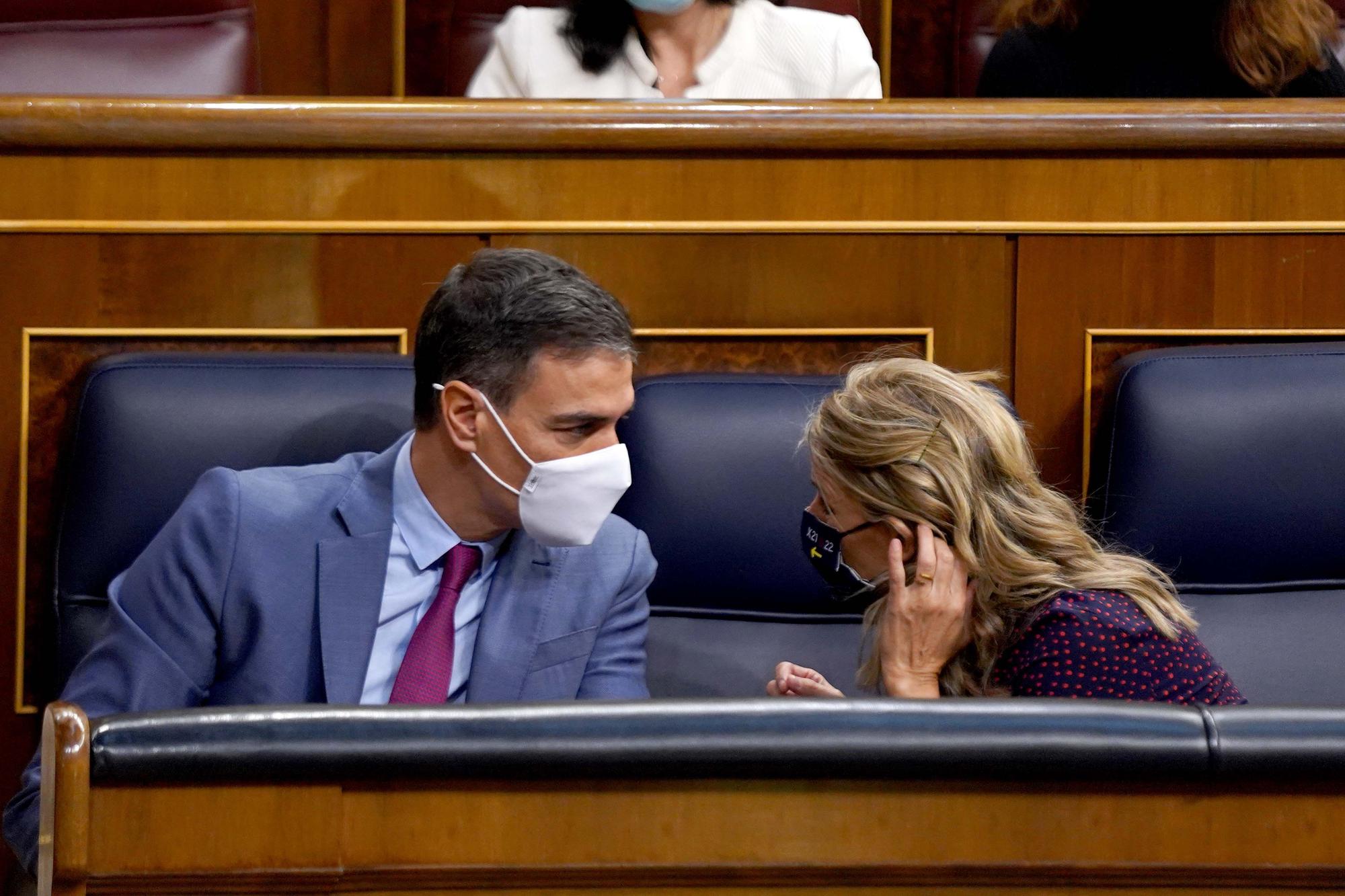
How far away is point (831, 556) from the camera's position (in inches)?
41.3

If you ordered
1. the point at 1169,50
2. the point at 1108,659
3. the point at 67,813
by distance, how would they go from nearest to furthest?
the point at 67,813, the point at 1108,659, the point at 1169,50

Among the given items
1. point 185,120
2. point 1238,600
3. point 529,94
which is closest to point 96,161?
point 185,120

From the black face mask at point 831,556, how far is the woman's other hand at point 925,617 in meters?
0.03

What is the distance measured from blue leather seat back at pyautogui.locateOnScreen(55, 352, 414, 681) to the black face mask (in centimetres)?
31

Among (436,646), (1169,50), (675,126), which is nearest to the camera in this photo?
(436,646)

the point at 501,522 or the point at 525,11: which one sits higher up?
the point at 525,11

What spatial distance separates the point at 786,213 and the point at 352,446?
414 mm

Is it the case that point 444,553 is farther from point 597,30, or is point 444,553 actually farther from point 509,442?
point 597,30

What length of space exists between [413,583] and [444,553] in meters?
0.03

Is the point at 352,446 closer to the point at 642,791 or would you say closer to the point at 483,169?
the point at 483,169

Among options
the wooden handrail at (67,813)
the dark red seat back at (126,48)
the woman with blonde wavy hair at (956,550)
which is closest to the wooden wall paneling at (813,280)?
the woman with blonde wavy hair at (956,550)

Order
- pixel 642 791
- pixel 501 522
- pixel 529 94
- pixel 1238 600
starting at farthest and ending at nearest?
pixel 529 94 < pixel 1238 600 < pixel 501 522 < pixel 642 791

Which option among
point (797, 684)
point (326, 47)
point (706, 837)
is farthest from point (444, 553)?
point (326, 47)

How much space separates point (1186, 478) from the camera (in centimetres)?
117
